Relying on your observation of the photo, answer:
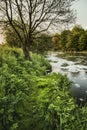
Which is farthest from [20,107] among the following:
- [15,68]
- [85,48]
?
[85,48]

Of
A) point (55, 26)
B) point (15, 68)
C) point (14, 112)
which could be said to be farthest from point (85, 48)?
point (14, 112)

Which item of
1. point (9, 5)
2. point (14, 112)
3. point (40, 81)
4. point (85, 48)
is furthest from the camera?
point (85, 48)

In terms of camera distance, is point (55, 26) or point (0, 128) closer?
point (0, 128)

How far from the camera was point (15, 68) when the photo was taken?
12172mm

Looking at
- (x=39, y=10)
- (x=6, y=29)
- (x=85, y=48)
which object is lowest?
(x=85, y=48)

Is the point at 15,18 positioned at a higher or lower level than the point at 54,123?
higher

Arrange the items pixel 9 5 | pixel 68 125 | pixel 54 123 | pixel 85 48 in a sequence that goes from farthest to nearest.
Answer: pixel 85 48 < pixel 9 5 < pixel 54 123 < pixel 68 125

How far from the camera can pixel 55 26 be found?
25.3 metres

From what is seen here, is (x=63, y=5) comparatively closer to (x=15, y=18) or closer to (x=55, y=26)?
(x=55, y=26)

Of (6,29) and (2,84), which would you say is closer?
(2,84)

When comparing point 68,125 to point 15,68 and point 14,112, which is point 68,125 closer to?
point 14,112

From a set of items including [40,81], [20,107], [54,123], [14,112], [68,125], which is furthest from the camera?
[40,81]

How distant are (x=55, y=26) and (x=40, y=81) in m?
14.6

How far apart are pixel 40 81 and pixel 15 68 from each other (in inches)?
58.5
